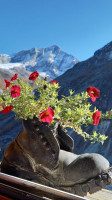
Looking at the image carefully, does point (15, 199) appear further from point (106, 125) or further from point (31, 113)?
point (106, 125)

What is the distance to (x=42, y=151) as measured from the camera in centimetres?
58

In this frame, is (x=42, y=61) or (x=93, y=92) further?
(x=42, y=61)

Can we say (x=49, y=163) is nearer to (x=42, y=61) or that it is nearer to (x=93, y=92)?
(x=93, y=92)

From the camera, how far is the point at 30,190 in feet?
1.58

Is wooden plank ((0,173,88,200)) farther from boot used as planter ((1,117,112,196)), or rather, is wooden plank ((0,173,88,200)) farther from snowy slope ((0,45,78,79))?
snowy slope ((0,45,78,79))

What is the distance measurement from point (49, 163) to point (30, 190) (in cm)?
12

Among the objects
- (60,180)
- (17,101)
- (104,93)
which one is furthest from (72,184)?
(104,93)

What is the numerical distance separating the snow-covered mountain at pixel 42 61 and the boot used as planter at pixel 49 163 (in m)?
57.8

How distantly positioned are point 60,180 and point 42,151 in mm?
97

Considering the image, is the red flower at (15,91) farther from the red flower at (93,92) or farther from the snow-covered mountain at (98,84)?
the snow-covered mountain at (98,84)

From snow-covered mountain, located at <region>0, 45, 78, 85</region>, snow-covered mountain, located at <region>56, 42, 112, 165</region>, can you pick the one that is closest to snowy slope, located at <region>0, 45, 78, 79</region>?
snow-covered mountain, located at <region>0, 45, 78, 85</region>

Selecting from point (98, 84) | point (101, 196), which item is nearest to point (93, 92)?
point (101, 196)

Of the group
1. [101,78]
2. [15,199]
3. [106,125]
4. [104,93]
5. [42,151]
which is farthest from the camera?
[101,78]

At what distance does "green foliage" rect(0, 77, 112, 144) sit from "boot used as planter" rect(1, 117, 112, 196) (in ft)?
0.12
